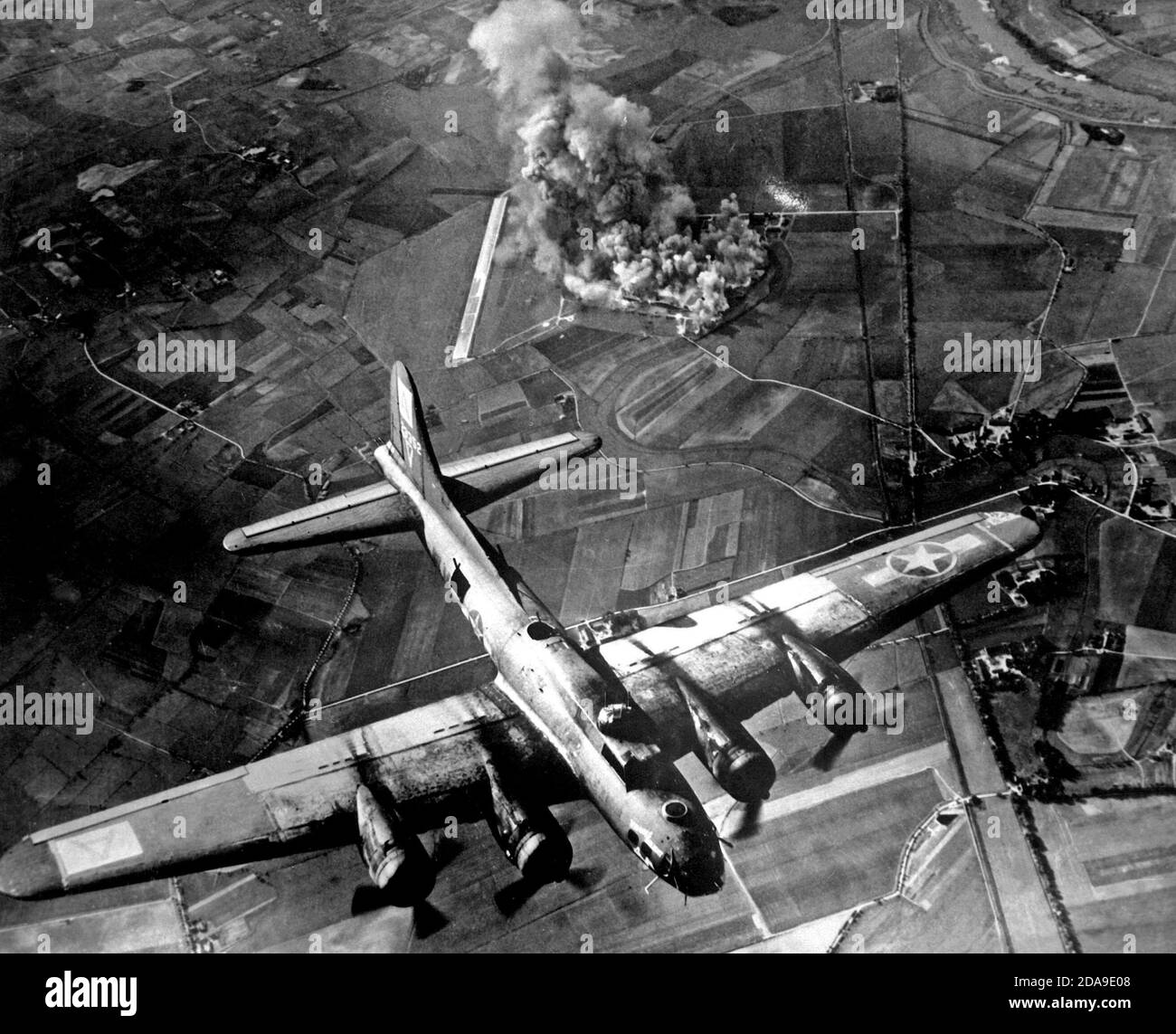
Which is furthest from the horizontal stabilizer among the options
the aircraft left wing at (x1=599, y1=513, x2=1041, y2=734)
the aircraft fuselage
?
the aircraft left wing at (x1=599, y1=513, x2=1041, y2=734)

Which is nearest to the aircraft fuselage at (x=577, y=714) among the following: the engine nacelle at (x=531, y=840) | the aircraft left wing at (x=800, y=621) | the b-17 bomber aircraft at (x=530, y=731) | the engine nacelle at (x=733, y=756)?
the b-17 bomber aircraft at (x=530, y=731)

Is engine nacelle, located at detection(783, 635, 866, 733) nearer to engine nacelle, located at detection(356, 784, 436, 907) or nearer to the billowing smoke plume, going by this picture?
engine nacelle, located at detection(356, 784, 436, 907)

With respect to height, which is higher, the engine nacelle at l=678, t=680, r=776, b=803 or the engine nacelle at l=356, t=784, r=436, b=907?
the engine nacelle at l=678, t=680, r=776, b=803

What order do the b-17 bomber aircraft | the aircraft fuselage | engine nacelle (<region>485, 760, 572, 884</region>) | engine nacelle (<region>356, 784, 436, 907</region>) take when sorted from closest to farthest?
the aircraft fuselage < engine nacelle (<region>356, 784, 436, 907</region>) < engine nacelle (<region>485, 760, 572, 884</region>) < the b-17 bomber aircraft

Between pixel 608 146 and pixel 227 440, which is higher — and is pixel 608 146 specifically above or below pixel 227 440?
above
